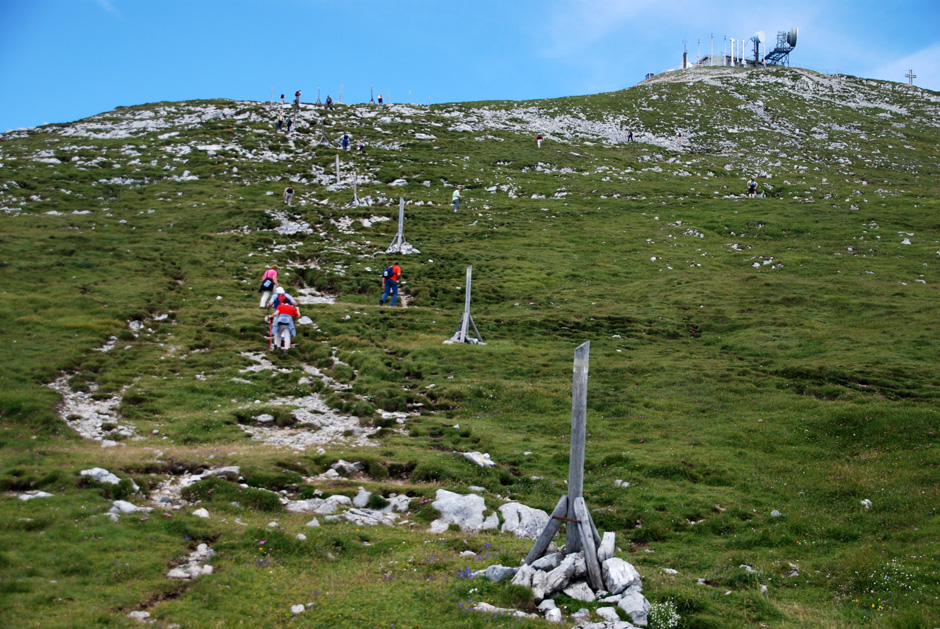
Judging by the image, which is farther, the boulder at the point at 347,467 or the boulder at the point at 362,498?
the boulder at the point at 347,467

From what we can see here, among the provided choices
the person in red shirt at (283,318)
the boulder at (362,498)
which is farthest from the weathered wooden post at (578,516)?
the person in red shirt at (283,318)

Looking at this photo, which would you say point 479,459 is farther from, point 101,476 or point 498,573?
point 101,476

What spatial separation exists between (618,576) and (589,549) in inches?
28.5

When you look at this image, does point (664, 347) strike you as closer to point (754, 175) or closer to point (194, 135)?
point (754, 175)

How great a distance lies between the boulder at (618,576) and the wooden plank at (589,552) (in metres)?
0.15

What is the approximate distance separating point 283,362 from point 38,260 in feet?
69.9

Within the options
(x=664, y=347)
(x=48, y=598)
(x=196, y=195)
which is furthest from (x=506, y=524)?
(x=196, y=195)

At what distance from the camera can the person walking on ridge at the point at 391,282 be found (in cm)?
3847

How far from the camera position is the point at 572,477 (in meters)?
12.9

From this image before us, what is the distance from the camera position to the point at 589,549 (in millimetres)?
11930

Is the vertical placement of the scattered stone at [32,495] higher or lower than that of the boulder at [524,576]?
higher

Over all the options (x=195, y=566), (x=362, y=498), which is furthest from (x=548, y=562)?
(x=195, y=566)

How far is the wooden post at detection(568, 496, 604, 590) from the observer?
11750 mm

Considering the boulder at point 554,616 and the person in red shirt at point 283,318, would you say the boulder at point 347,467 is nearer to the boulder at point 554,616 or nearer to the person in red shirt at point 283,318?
the boulder at point 554,616
